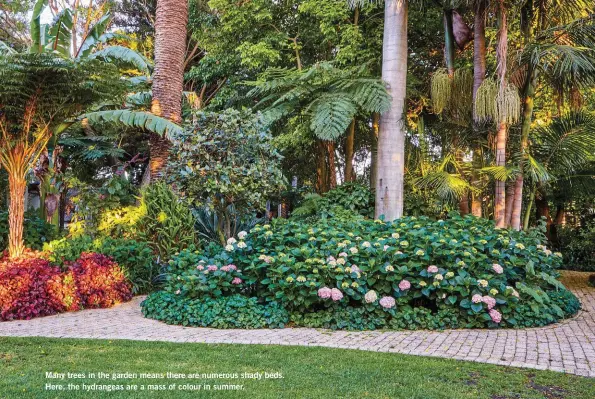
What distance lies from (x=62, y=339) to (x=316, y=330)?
8.82 feet

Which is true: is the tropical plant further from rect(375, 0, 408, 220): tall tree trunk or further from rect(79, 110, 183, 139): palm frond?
rect(375, 0, 408, 220): tall tree trunk

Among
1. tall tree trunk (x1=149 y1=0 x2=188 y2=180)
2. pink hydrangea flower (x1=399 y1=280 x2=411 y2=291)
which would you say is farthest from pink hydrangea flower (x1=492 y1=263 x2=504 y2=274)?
tall tree trunk (x1=149 y1=0 x2=188 y2=180)

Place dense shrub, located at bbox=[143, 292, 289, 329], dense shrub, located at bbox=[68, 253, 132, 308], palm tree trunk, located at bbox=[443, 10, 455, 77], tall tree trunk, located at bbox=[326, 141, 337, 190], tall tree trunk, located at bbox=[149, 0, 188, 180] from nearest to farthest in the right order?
dense shrub, located at bbox=[143, 292, 289, 329] < dense shrub, located at bbox=[68, 253, 132, 308] < palm tree trunk, located at bbox=[443, 10, 455, 77] < tall tree trunk, located at bbox=[149, 0, 188, 180] < tall tree trunk, located at bbox=[326, 141, 337, 190]

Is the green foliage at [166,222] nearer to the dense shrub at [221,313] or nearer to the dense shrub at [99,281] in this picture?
the dense shrub at [99,281]

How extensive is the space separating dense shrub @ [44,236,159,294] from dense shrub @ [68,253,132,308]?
0.75 feet

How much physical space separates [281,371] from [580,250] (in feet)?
39.4

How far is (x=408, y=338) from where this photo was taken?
4922mm

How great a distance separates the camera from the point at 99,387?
324 centimetres

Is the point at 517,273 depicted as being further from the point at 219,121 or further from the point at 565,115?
the point at 219,121

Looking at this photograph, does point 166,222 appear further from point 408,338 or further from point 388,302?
point 408,338

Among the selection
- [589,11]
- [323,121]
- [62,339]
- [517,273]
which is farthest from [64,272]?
[589,11]

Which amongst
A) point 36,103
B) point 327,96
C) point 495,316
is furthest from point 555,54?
point 36,103

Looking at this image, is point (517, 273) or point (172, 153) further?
point (172, 153)

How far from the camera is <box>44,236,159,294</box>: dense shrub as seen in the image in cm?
729
